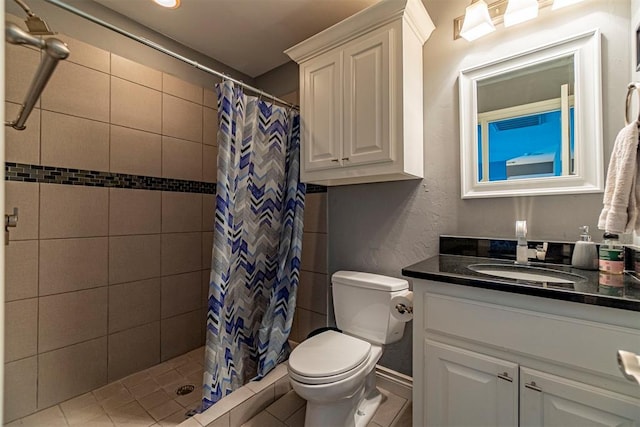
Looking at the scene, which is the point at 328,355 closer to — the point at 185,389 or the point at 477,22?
the point at 185,389

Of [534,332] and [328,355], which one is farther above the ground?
[534,332]

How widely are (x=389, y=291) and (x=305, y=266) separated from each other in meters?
0.83

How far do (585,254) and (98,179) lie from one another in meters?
2.60

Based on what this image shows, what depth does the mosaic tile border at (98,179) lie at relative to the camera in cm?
152

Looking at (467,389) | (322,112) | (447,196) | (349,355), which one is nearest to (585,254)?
(447,196)

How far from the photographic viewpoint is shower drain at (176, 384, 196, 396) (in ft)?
5.68

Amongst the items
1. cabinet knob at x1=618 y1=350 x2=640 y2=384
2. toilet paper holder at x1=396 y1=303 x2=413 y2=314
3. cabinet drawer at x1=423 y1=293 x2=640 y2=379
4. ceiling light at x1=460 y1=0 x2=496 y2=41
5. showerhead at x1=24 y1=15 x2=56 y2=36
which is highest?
ceiling light at x1=460 y1=0 x2=496 y2=41

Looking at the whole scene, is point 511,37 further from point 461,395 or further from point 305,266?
point 305,266

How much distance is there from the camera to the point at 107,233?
182 centimetres

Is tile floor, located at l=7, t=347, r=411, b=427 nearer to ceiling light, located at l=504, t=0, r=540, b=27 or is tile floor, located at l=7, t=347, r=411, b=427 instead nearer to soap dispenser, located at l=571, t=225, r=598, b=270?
soap dispenser, located at l=571, t=225, r=598, b=270

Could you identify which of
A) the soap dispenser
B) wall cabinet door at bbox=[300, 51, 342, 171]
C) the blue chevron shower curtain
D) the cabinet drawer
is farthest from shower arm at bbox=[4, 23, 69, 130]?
the soap dispenser

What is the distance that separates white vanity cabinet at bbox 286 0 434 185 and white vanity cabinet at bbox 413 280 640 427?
73 cm

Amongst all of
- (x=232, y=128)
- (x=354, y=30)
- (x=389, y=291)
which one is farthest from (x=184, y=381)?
(x=354, y=30)

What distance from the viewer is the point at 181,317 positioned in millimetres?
2191
